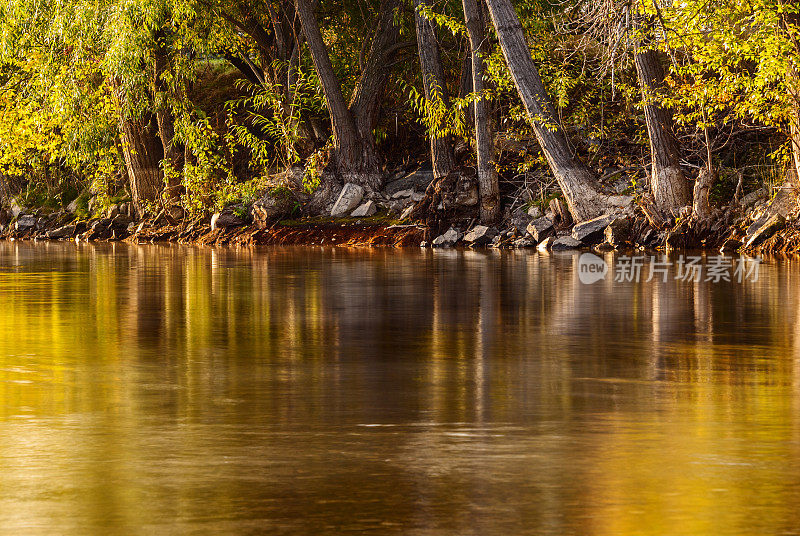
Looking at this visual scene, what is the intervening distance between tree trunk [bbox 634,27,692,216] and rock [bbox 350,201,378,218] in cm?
885

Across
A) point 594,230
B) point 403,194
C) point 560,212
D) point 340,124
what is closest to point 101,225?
point 340,124

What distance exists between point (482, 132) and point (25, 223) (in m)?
20.4

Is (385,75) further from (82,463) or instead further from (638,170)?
(82,463)

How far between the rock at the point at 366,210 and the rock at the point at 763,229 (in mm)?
11330

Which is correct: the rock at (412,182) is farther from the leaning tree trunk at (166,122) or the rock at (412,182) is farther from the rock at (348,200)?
the leaning tree trunk at (166,122)

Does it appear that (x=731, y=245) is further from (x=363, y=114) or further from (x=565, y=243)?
(x=363, y=114)

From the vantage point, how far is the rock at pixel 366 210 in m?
31.0

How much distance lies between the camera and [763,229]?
2170 centimetres

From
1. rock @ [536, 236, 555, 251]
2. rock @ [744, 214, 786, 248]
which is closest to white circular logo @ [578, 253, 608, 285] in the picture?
rock @ [744, 214, 786, 248]

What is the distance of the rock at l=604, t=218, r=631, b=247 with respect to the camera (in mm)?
24016

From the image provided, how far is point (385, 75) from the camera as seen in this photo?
105ft

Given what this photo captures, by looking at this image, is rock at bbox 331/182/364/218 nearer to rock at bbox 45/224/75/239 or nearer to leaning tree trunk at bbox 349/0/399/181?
leaning tree trunk at bbox 349/0/399/181

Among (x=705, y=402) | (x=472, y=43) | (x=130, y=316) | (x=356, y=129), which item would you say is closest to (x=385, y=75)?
(x=356, y=129)

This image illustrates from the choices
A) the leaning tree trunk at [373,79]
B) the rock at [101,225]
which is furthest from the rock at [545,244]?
the rock at [101,225]
